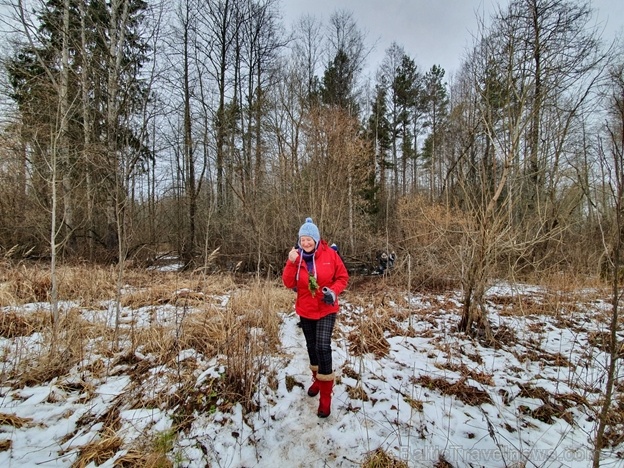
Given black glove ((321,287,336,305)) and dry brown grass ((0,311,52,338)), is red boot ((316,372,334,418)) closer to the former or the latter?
black glove ((321,287,336,305))

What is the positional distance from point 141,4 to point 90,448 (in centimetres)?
618

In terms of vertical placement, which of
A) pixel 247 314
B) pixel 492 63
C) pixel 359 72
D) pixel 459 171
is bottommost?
pixel 247 314

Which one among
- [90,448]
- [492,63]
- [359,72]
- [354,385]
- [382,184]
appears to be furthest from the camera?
[382,184]

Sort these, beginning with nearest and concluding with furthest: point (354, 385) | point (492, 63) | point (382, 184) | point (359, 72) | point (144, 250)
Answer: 1. point (354, 385)
2. point (492, 63)
3. point (144, 250)
4. point (359, 72)
5. point (382, 184)

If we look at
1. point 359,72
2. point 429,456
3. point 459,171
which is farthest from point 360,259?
point 359,72

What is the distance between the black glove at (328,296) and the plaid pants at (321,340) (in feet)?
0.64

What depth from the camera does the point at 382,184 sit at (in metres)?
18.8

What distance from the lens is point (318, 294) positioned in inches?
95.2

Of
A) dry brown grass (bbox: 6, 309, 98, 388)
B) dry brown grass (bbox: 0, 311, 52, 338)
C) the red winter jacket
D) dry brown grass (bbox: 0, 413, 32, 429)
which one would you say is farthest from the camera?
dry brown grass (bbox: 0, 311, 52, 338)

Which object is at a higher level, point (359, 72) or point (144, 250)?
point (359, 72)

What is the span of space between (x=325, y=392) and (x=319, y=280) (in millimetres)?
969

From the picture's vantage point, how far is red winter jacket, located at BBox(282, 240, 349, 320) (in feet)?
7.99

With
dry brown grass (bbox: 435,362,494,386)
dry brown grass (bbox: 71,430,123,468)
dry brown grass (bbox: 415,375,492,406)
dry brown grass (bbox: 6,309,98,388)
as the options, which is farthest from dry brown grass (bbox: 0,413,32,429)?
dry brown grass (bbox: 435,362,494,386)

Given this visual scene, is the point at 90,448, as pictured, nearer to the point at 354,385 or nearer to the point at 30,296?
the point at 354,385
